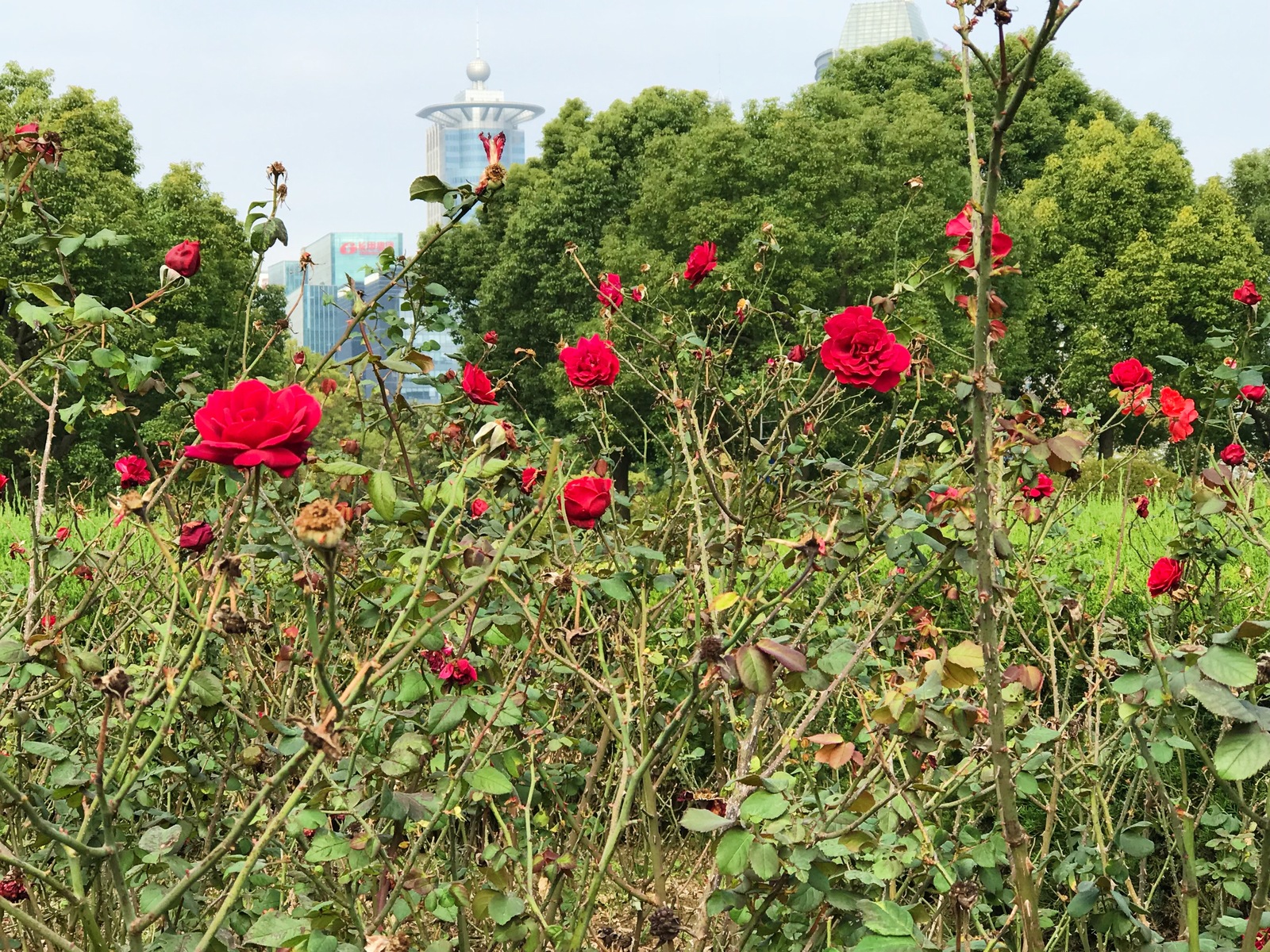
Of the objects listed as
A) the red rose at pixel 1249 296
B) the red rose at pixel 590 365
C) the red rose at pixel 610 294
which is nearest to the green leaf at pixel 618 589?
the red rose at pixel 590 365

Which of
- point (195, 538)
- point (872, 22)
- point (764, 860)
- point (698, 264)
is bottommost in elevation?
point (764, 860)

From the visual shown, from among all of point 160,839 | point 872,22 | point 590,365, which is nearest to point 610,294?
point 590,365

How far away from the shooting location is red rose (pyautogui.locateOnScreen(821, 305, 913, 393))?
6.28 feet

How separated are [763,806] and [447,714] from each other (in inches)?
21.1

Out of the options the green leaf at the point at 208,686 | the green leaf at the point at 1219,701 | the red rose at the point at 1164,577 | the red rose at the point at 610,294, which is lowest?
the red rose at the point at 1164,577

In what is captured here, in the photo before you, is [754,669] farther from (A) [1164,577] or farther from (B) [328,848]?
(A) [1164,577]

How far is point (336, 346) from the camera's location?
78.3 inches

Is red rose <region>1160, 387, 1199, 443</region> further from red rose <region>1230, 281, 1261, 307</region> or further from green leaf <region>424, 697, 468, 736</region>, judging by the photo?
green leaf <region>424, 697, 468, 736</region>

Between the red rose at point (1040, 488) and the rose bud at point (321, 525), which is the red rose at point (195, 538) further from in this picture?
the red rose at point (1040, 488)

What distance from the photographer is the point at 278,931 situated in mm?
1593

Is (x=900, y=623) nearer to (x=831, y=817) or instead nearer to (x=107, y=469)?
(x=831, y=817)

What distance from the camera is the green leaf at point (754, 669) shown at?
4.37 feet

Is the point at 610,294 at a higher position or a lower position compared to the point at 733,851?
higher

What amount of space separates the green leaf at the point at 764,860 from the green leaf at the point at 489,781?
15.4 inches
